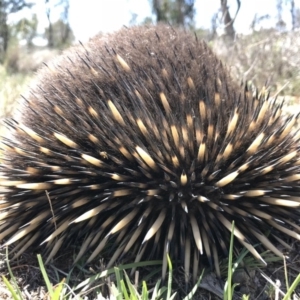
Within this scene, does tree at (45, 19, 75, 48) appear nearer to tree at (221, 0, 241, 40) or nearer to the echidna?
tree at (221, 0, 241, 40)

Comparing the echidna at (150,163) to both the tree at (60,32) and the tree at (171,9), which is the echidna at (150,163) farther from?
the tree at (60,32)

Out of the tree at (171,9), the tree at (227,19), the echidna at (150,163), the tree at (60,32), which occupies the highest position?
the echidna at (150,163)

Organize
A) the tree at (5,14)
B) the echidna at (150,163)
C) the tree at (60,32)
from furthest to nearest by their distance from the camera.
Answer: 1. the tree at (60,32)
2. the tree at (5,14)
3. the echidna at (150,163)

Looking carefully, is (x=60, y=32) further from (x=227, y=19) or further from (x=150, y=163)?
(x=150, y=163)

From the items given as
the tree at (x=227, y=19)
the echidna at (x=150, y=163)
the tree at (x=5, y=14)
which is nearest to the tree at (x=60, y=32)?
the tree at (x=5, y=14)

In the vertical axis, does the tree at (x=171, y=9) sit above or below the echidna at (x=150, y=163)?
below

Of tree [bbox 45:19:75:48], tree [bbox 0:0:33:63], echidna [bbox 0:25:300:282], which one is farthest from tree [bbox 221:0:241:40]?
tree [bbox 45:19:75:48]

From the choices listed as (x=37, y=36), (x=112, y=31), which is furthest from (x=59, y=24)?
(x=112, y=31)

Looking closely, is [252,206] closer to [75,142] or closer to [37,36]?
[75,142]
